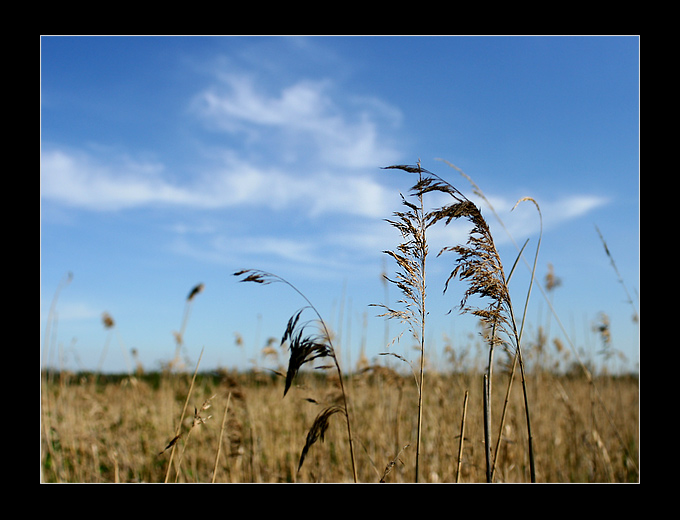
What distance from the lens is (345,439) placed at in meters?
4.42

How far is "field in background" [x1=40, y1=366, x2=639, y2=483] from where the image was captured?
11.7ft

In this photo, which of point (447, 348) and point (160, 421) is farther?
point (160, 421)

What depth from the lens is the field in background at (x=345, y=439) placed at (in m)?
3.58
